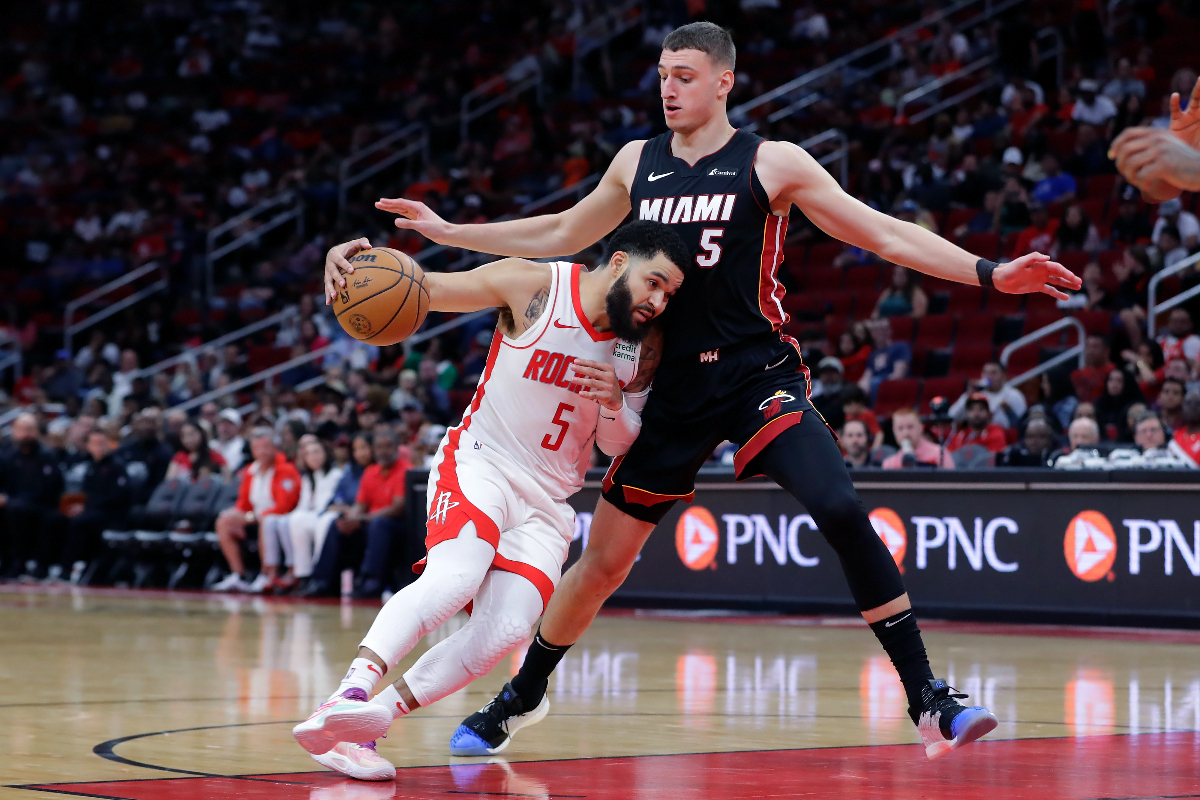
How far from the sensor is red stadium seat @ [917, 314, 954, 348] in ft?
49.9

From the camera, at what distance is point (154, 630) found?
10664mm

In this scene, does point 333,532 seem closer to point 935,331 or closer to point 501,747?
point 935,331

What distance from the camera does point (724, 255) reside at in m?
5.05

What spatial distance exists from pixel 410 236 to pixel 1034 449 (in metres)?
10.9

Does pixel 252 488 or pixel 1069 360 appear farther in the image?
pixel 252 488

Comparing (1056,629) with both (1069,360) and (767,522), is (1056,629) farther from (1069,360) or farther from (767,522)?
(1069,360)

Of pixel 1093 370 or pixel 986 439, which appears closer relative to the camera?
pixel 986 439

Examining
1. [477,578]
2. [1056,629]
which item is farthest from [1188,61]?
[477,578]

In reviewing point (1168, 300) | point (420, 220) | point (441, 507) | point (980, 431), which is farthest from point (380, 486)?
point (441, 507)

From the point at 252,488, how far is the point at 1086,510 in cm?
772

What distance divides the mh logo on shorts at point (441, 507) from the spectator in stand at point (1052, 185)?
12025 mm

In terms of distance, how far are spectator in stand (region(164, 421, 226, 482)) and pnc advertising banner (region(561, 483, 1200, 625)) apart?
463 cm

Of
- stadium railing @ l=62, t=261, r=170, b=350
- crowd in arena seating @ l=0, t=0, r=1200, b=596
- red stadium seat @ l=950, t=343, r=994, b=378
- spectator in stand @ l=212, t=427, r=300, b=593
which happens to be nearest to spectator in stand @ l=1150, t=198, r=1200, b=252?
crowd in arena seating @ l=0, t=0, r=1200, b=596

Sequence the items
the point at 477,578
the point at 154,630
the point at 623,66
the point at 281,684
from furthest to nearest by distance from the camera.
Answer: the point at 623,66
the point at 154,630
the point at 281,684
the point at 477,578
